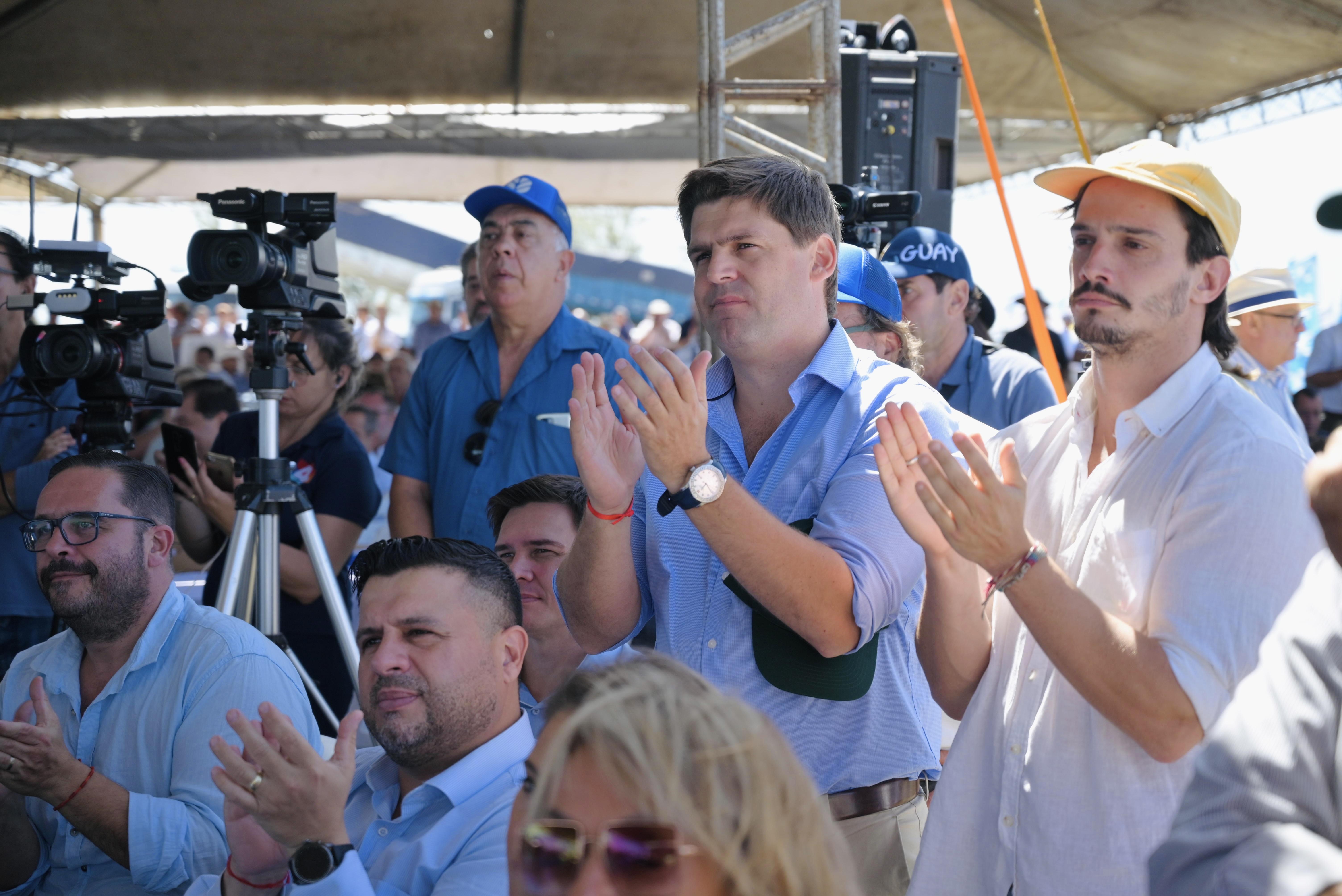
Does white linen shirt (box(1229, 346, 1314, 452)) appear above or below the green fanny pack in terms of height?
above

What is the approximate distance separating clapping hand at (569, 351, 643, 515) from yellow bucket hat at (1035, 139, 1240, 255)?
32.9 inches

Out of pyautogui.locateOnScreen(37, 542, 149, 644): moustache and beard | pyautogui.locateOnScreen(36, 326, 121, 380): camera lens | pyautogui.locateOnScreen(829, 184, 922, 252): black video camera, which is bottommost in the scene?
pyautogui.locateOnScreen(37, 542, 149, 644): moustache and beard

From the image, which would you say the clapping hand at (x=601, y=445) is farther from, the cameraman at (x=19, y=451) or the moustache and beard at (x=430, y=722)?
the cameraman at (x=19, y=451)

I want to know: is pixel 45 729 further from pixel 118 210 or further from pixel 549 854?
pixel 118 210

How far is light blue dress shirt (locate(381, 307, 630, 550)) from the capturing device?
120 inches

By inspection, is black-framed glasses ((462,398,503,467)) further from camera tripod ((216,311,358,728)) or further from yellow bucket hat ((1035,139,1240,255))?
yellow bucket hat ((1035,139,1240,255))

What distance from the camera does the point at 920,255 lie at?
394cm

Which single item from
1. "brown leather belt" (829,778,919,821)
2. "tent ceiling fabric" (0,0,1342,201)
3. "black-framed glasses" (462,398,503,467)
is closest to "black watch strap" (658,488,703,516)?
"brown leather belt" (829,778,919,821)

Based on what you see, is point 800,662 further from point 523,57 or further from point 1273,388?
point 523,57

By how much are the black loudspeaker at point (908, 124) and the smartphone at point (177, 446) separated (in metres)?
2.81

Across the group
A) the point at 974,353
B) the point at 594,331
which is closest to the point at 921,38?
the point at 974,353

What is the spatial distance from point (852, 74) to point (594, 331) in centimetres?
218

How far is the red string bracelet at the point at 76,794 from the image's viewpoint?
6.35ft

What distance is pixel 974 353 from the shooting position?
4020mm
